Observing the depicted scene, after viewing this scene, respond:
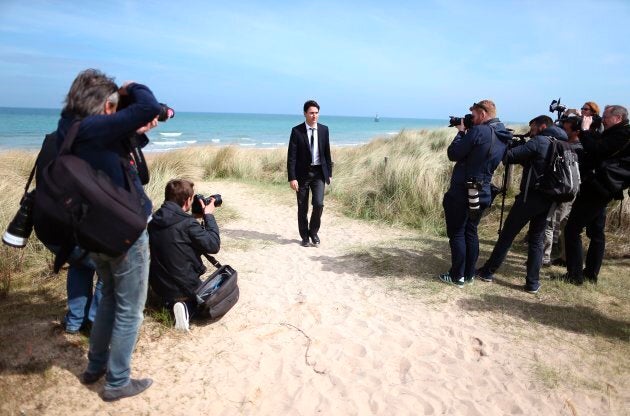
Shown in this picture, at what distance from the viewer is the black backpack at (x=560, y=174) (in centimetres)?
369

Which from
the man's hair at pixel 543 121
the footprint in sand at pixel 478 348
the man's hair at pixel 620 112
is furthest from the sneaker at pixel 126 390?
the man's hair at pixel 620 112

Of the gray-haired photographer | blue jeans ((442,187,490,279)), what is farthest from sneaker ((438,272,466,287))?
the gray-haired photographer

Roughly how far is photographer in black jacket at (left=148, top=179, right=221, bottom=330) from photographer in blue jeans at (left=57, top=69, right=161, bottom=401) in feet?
2.56

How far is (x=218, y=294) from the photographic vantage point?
3.18 m

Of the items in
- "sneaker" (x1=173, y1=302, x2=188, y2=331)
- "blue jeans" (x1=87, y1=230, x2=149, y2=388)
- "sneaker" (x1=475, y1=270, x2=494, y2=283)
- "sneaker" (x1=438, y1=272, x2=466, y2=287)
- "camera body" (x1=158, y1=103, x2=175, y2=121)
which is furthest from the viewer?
"sneaker" (x1=475, y1=270, x2=494, y2=283)

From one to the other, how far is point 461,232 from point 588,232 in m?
1.41

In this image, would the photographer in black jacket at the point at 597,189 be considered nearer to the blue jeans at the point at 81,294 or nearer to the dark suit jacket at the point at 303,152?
the dark suit jacket at the point at 303,152

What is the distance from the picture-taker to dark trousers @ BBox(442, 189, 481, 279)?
12.7ft

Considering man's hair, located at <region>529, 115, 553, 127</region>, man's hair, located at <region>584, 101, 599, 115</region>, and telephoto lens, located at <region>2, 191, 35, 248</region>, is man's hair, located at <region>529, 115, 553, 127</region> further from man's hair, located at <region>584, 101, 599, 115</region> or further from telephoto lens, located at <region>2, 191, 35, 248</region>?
telephoto lens, located at <region>2, 191, 35, 248</region>

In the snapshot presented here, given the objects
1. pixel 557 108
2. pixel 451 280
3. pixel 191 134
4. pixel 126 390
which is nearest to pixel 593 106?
pixel 557 108

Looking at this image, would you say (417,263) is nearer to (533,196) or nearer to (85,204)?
(533,196)

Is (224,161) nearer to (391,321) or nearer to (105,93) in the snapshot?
(391,321)

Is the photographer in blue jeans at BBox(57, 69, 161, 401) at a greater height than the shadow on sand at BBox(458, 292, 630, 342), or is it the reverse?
the photographer in blue jeans at BBox(57, 69, 161, 401)

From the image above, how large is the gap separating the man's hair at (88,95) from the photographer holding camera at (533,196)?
339cm
